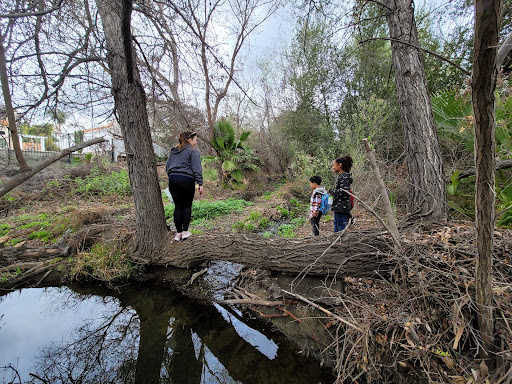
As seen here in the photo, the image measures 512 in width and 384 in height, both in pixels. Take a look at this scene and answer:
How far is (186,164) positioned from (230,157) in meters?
6.60

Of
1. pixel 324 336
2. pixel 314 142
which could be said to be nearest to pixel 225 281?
pixel 324 336

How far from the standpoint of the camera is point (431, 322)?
5.71 ft

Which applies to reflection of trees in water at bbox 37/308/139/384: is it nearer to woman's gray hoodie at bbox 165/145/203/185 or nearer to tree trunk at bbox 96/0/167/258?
tree trunk at bbox 96/0/167/258

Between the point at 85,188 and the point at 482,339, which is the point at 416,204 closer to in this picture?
the point at 482,339

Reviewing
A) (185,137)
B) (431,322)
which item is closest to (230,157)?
(185,137)

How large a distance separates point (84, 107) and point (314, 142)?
28.3ft

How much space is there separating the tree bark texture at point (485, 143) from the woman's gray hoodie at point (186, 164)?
288 centimetres

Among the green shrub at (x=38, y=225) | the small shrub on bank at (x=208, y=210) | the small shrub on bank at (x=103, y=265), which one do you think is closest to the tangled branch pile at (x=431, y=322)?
the small shrub on bank at (x=103, y=265)

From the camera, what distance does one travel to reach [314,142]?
1020 cm

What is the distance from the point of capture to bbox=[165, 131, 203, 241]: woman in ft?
10.7

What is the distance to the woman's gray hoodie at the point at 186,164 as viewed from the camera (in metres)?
3.26

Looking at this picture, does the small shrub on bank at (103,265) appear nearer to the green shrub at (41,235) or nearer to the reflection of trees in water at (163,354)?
the reflection of trees in water at (163,354)

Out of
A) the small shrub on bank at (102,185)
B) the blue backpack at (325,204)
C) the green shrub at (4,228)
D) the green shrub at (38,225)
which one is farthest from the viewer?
the small shrub on bank at (102,185)

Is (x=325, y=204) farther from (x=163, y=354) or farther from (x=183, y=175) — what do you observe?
(x=163, y=354)
